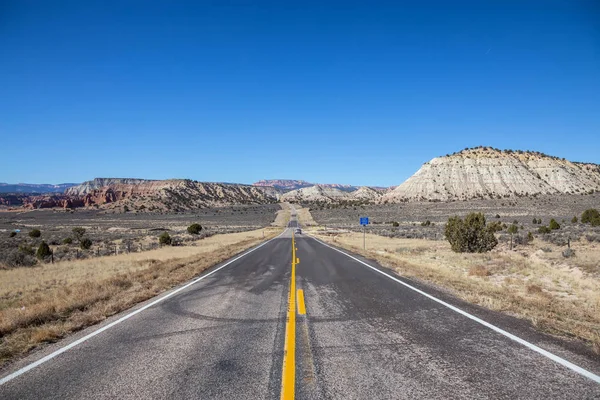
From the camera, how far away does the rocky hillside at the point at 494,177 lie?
333 feet

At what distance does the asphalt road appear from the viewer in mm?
3951

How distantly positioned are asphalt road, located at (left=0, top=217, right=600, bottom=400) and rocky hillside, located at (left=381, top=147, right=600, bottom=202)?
106 meters

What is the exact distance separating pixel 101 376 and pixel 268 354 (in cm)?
220

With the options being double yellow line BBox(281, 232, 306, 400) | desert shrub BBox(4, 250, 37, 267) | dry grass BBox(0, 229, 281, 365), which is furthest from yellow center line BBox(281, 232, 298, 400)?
desert shrub BBox(4, 250, 37, 267)

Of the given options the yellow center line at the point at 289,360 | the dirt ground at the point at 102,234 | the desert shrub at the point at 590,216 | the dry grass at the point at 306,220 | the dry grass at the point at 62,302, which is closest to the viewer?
the yellow center line at the point at 289,360

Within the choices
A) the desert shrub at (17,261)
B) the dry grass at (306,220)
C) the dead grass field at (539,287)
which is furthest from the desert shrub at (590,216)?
the dry grass at (306,220)

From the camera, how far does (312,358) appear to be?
15.8 feet

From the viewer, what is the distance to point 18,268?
71.9 ft

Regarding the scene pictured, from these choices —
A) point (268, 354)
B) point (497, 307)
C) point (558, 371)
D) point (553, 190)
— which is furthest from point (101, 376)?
point (553, 190)

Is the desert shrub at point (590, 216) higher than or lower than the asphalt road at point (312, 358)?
higher

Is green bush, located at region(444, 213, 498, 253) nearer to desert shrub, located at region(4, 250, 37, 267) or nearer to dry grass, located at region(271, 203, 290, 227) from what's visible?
desert shrub, located at region(4, 250, 37, 267)

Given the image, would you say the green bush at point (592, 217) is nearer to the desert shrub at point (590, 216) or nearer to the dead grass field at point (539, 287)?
the desert shrub at point (590, 216)

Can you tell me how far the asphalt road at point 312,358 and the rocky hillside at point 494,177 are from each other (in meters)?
106

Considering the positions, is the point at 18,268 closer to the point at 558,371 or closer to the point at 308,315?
the point at 308,315
